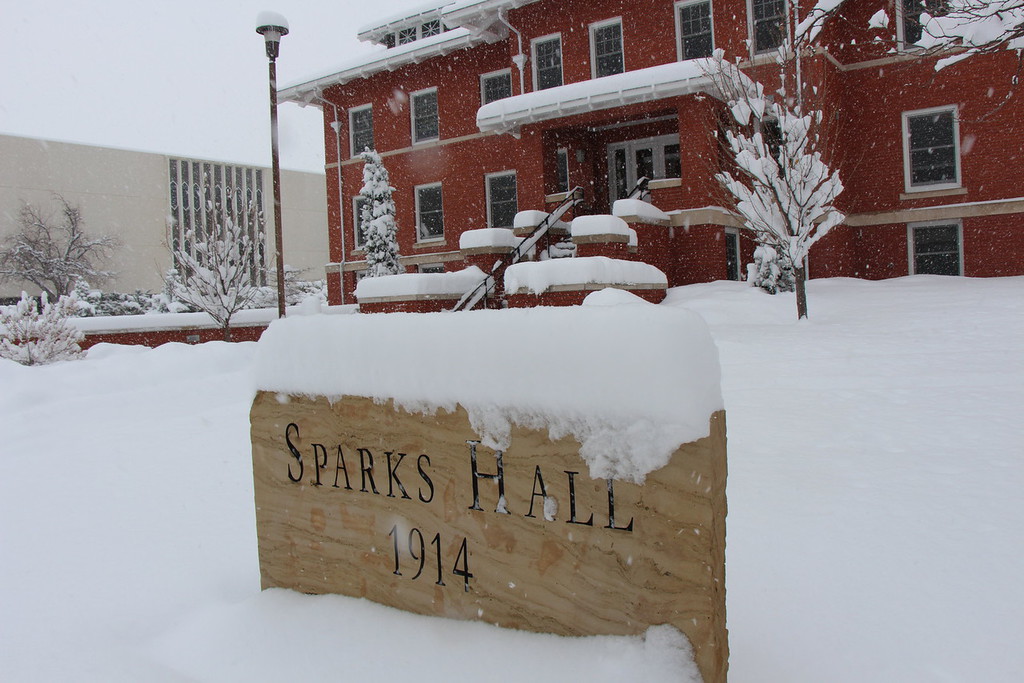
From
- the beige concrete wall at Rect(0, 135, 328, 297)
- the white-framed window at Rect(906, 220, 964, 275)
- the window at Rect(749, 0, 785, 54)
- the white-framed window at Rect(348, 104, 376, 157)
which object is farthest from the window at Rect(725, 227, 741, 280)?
the beige concrete wall at Rect(0, 135, 328, 297)

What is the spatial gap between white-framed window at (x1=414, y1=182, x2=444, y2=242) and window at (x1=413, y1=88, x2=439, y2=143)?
1734 mm

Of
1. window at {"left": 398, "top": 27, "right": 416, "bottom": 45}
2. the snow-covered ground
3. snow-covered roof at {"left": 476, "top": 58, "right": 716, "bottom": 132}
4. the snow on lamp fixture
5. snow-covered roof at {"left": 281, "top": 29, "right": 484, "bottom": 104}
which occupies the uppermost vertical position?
window at {"left": 398, "top": 27, "right": 416, "bottom": 45}

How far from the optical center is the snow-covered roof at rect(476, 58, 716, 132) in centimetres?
1408

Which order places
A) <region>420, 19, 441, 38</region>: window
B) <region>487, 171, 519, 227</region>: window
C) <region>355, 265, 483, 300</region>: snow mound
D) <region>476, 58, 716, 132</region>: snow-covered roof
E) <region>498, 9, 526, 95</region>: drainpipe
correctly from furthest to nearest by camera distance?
<region>420, 19, 441, 38</region>: window → <region>487, 171, 519, 227</region>: window → <region>498, 9, 526, 95</region>: drainpipe → <region>476, 58, 716, 132</region>: snow-covered roof → <region>355, 265, 483, 300</region>: snow mound

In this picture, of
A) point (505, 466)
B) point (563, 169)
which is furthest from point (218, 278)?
point (505, 466)

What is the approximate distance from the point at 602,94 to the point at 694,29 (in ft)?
12.1

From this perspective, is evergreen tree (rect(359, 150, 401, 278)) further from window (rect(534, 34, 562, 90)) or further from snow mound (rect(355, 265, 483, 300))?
snow mound (rect(355, 265, 483, 300))

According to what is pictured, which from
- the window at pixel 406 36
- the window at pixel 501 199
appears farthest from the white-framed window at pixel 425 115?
the window at pixel 406 36

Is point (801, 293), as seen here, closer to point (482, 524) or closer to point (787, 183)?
point (787, 183)

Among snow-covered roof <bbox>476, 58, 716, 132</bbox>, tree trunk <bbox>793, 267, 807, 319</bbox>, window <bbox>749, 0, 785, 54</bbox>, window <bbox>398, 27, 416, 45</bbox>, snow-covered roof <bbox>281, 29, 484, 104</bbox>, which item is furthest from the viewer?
window <bbox>398, 27, 416, 45</bbox>

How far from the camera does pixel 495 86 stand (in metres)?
21.7

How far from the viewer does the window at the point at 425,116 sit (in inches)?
906

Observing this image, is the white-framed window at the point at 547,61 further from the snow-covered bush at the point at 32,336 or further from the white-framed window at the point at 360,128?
the snow-covered bush at the point at 32,336

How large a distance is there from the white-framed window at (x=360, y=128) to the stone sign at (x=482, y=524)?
75.4ft
